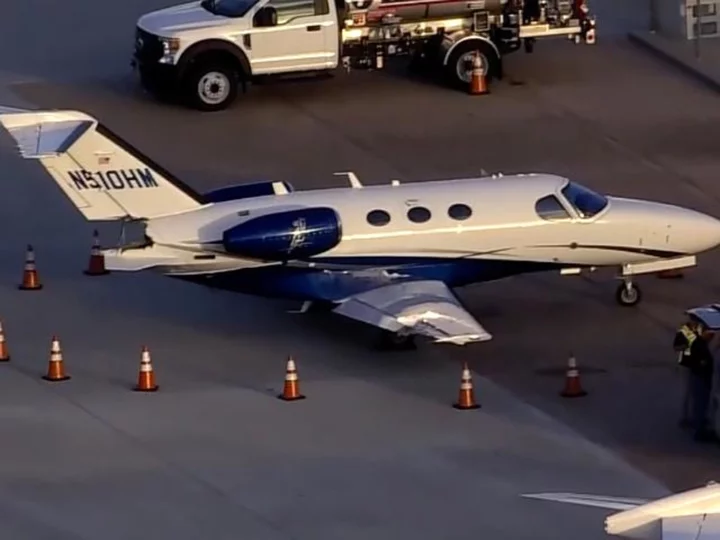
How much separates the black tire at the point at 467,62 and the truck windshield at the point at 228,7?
130 inches

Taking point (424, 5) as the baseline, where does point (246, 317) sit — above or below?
below

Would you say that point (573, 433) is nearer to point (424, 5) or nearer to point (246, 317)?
point (246, 317)

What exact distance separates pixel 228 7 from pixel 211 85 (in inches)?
47.1

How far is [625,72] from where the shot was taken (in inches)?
1576

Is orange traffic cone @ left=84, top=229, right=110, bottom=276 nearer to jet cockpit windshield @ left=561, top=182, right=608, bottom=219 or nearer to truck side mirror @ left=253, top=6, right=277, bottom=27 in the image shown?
jet cockpit windshield @ left=561, top=182, right=608, bottom=219

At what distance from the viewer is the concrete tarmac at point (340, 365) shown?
22.8m

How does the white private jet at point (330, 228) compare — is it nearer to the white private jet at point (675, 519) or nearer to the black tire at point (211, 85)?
the black tire at point (211, 85)

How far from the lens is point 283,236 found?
88.5 feet

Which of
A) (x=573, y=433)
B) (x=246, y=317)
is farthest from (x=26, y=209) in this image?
(x=573, y=433)

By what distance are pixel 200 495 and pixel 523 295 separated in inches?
301

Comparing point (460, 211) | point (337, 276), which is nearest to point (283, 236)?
point (337, 276)

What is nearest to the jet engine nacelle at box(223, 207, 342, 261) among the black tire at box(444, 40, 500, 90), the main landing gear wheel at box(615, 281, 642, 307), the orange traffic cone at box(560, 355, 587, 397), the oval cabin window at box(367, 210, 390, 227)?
the oval cabin window at box(367, 210, 390, 227)

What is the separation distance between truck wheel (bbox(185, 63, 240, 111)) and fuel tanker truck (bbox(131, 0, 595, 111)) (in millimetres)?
15

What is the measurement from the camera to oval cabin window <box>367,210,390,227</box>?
27.5 m
